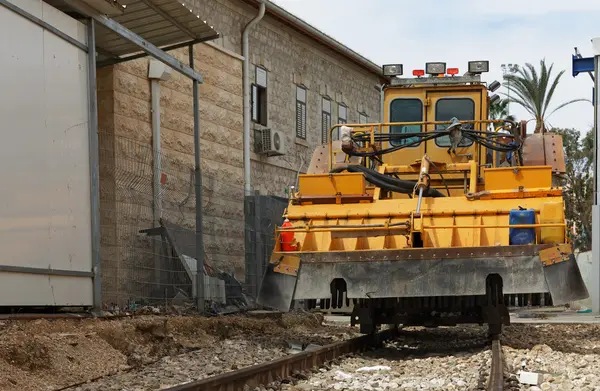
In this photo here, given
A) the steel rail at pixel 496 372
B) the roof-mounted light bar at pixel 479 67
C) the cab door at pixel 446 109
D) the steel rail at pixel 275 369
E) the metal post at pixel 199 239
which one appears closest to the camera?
the steel rail at pixel 275 369

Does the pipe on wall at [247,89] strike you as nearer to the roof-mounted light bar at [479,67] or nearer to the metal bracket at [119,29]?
the metal bracket at [119,29]

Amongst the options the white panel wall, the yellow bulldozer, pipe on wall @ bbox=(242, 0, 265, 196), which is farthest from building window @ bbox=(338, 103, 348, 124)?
the white panel wall

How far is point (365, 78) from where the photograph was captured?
31016mm

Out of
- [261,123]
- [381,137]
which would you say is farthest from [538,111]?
[381,137]

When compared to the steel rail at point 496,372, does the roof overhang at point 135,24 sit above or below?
above

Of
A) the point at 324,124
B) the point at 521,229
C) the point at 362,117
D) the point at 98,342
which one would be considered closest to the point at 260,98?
the point at 324,124

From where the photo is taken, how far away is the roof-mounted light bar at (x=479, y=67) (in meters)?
13.9

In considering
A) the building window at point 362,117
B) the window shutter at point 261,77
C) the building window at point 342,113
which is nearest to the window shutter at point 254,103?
the window shutter at point 261,77

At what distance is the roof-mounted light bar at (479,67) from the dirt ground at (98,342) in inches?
174

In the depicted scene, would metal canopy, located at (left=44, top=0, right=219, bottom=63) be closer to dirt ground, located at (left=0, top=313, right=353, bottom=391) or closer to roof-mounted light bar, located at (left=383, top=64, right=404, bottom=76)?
roof-mounted light bar, located at (left=383, top=64, right=404, bottom=76)

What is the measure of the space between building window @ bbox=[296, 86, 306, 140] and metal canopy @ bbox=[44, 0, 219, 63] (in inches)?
395

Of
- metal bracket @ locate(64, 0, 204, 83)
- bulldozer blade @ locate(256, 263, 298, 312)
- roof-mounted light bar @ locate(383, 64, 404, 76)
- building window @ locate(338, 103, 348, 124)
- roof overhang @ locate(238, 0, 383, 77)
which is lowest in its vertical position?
bulldozer blade @ locate(256, 263, 298, 312)

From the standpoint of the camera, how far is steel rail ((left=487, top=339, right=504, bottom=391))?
729 cm

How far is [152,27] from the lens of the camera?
14586 mm
